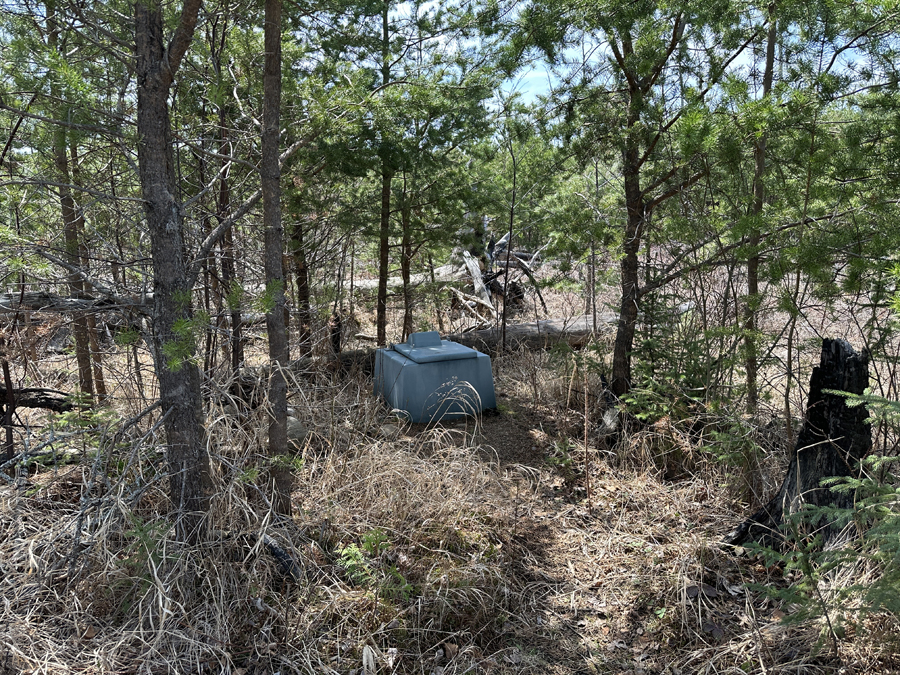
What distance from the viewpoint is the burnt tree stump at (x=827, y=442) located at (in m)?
3.12

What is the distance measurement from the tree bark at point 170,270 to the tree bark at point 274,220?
0.36 meters

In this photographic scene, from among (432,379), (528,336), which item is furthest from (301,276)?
(528,336)

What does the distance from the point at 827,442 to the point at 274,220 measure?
310 cm

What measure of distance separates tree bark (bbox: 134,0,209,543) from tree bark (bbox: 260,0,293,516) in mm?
365

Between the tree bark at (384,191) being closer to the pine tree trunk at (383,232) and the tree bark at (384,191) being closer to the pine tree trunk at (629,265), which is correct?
the pine tree trunk at (383,232)

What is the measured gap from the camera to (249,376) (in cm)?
410

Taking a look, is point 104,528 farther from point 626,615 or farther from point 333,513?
point 626,615

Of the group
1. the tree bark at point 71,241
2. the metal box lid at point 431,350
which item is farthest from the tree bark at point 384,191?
the tree bark at point 71,241

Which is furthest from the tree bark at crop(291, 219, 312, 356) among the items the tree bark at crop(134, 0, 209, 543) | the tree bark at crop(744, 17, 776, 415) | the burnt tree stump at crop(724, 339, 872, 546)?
the burnt tree stump at crop(724, 339, 872, 546)

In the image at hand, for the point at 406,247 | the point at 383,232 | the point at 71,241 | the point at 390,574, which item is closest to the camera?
the point at 390,574

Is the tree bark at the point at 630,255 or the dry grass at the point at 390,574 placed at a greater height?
the tree bark at the point at 630,255

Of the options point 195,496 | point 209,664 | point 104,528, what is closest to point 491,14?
point 195,496

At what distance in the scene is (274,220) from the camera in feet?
9.95

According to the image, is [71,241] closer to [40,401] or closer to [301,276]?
[40,401]
